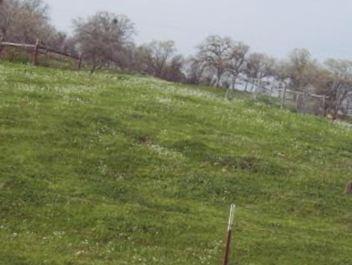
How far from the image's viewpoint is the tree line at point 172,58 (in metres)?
95.6

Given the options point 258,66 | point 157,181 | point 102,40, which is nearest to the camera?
point 157,181

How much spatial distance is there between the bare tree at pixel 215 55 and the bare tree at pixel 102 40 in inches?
721

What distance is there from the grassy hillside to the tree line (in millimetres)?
60104

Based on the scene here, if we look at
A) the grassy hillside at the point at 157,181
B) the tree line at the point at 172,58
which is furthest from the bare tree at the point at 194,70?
the grassy hillside at the point at 157,181

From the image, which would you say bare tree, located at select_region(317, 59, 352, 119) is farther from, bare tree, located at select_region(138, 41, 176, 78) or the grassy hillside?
the grassy hillside

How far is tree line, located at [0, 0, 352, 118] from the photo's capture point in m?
95.6

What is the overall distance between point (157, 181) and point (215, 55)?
103758mm

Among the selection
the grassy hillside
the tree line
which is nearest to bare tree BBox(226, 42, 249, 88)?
the tree line

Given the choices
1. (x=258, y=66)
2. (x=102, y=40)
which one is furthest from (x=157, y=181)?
(x=258, y=66)

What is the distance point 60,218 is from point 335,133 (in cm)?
1921

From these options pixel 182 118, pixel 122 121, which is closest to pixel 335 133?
pixel 182 118

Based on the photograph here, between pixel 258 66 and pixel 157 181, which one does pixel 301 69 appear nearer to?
pixel 258 66

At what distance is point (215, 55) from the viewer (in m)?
124

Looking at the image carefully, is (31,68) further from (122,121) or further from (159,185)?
(159,185)
